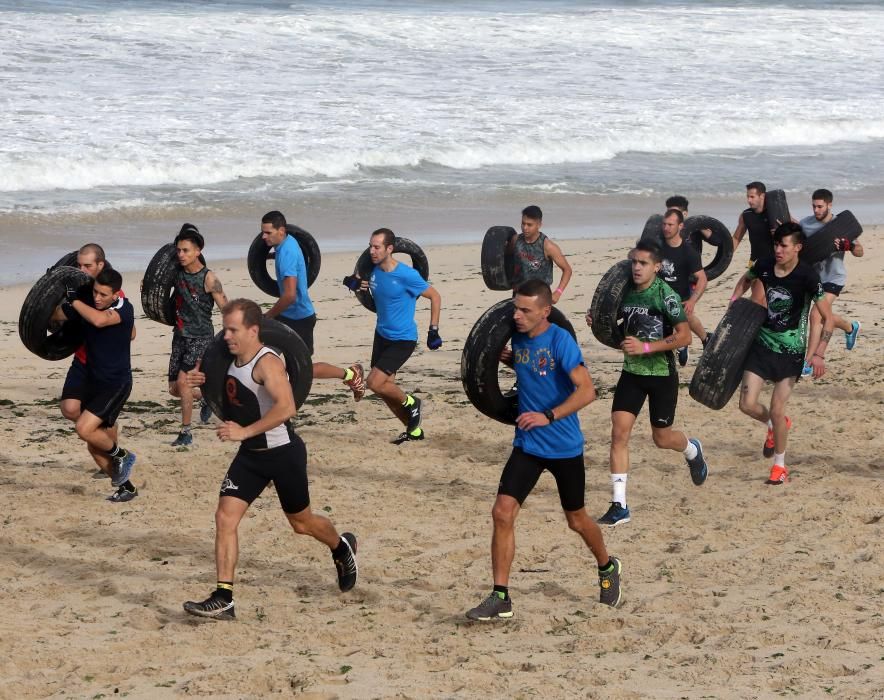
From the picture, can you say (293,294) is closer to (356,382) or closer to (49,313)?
(356,382)

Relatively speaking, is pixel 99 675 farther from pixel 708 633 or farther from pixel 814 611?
pixel 814 611

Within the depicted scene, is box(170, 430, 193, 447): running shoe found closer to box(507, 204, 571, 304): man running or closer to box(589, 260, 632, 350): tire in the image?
box(507, 204, 571, 304): man running

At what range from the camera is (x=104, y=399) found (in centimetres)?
907

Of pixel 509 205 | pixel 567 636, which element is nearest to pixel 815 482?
pixel 567 636

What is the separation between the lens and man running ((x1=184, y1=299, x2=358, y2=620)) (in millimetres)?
6820

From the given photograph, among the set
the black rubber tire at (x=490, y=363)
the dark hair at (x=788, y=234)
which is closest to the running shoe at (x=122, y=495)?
the black rubber tire at (x=490, y=363)

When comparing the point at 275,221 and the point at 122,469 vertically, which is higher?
the point at 275,221

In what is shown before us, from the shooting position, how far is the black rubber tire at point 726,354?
917 centimetres

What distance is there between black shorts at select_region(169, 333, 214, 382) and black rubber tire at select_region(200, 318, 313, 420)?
103 inches

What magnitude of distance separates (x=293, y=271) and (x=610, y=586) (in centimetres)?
436

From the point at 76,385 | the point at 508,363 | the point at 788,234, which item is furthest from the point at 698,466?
the point at 76,385

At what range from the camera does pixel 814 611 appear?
7059mm

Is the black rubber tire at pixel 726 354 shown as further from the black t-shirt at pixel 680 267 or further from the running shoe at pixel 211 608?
the running shoe at pixel 211 608

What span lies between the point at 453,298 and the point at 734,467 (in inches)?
259
